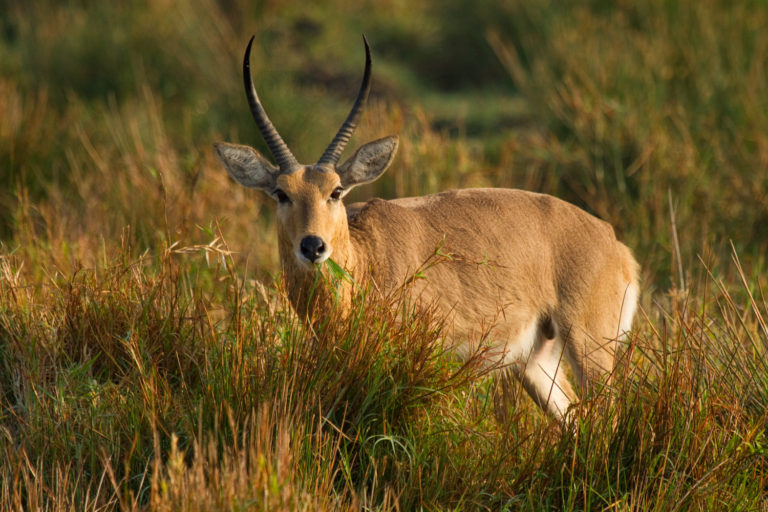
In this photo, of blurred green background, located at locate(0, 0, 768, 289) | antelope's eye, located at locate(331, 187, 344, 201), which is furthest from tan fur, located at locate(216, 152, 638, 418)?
blurred green background, located at locate(0, 0, 768, 289)

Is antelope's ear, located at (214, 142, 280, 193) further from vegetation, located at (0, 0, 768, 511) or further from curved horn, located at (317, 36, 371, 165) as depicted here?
vegetation, located at (0, 0, 768, 511)

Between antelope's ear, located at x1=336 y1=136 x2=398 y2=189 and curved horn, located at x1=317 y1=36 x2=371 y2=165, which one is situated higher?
curved horn, located at x1=317 y1=36 x2=371 y2=165

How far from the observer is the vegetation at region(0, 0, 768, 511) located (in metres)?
3.76

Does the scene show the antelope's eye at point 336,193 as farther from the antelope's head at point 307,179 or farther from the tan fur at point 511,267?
the tan fur at point 511,267

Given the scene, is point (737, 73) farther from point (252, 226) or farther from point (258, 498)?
point (258, 498)

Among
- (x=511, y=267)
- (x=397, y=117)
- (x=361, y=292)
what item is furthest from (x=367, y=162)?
(x=397, y=117)

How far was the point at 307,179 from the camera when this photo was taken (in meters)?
4.77

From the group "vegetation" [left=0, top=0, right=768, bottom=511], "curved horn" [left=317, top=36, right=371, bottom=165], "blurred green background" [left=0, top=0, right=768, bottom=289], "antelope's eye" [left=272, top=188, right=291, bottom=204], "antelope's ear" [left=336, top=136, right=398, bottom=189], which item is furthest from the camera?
"blurred green background" [left=0, top=0, right=768, bottom=289]

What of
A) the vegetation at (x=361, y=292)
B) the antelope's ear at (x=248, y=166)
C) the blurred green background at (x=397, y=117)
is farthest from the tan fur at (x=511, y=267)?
the blurred green background at (x=397, y=117)

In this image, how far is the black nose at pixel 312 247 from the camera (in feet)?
14.4

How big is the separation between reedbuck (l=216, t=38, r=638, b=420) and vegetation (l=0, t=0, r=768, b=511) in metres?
0.32

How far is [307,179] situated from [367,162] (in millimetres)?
498

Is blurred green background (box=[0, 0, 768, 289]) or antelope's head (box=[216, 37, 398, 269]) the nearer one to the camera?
antelope's head (box=[216, 37, 398, 269])

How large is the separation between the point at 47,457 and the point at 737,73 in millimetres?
7648
